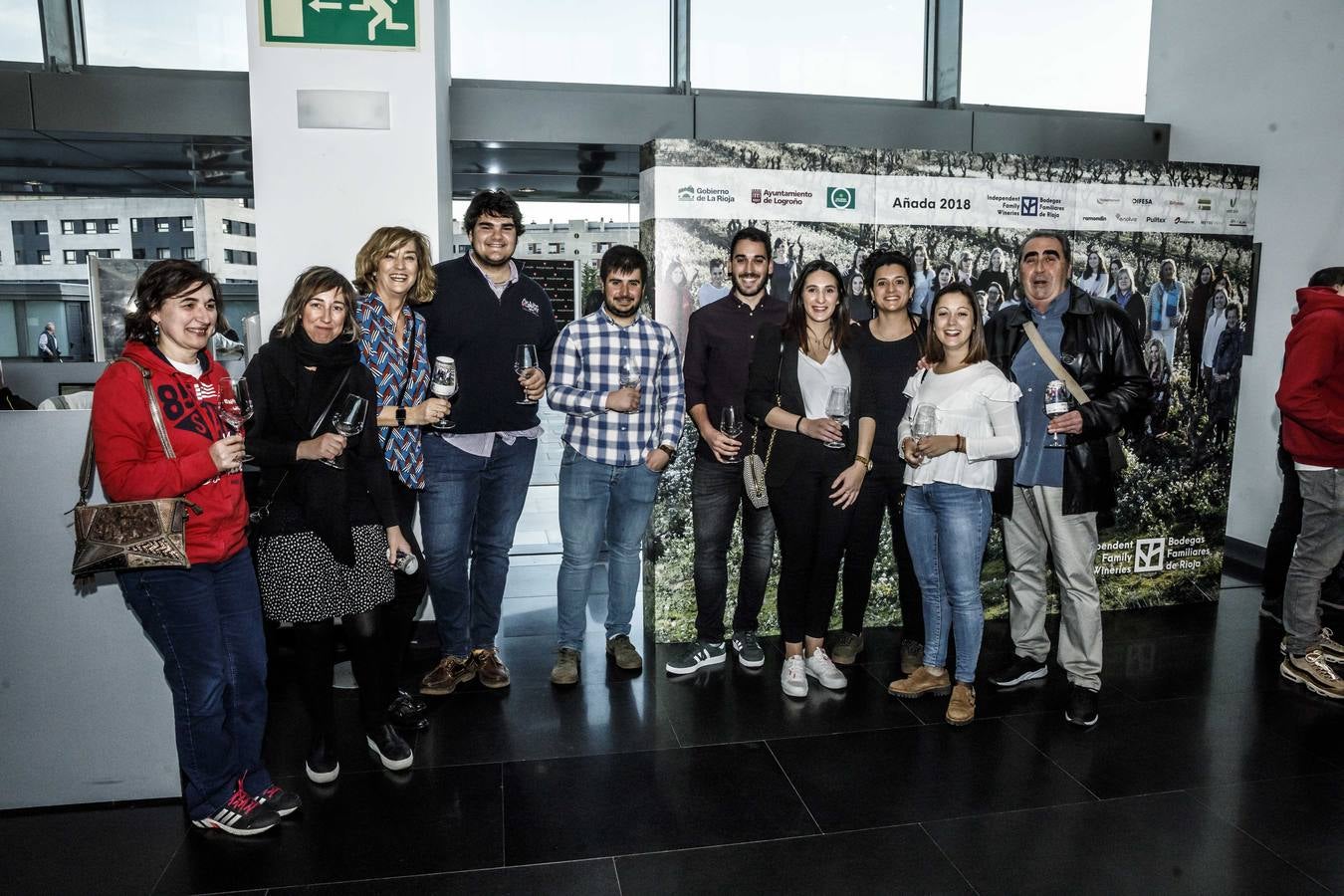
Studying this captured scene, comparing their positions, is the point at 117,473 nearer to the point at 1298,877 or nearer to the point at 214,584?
the point at 214,584

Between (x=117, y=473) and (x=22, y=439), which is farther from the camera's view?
(x=22, y=439)

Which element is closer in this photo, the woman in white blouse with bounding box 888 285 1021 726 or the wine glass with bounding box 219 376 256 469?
the wine glass with bounding box 219 376 256 469

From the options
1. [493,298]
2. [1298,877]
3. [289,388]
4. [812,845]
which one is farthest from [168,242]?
[1298,877]

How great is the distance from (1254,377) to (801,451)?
357cm

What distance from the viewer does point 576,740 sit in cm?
313

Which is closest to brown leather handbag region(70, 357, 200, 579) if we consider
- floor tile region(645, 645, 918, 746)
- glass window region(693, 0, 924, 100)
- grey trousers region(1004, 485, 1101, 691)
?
floor tile region(645, 645, 918, 746)

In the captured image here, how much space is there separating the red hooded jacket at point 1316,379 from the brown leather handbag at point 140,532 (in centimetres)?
383

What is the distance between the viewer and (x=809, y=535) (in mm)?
3369

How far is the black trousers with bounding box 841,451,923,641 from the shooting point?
3541mm

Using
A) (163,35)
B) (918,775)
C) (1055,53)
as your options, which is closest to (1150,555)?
(918,775)

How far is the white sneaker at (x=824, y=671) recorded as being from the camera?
355 centimetres

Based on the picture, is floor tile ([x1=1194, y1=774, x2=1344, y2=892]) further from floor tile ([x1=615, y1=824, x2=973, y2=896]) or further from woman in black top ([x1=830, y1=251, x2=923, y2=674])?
woman in black top ([x1=830, y1=251, x2=923, y2=674])

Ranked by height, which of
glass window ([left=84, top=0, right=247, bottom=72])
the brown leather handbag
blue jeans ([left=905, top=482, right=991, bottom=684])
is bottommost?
blue jeans ([left=905, top=482, right=991, bottom=684])

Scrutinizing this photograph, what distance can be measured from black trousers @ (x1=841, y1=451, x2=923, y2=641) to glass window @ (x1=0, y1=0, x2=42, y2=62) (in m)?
4.98
